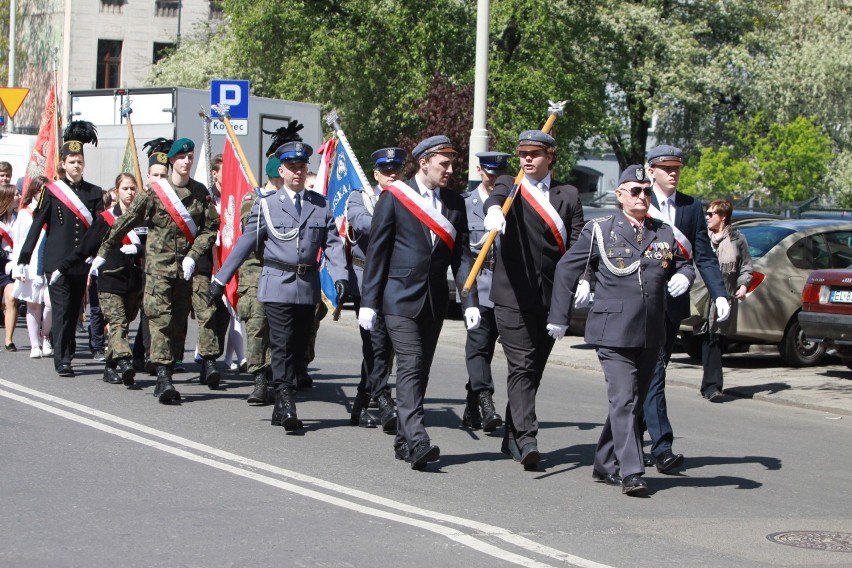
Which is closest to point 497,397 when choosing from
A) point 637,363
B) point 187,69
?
point 637,363

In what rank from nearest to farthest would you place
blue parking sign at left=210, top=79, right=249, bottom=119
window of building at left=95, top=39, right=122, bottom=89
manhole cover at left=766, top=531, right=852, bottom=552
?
manhole cover at left=766, top=531, right=852, bottom=552, blue parking sign at left=210, top=79, right=249, bottom=119, window of building at left=95, top=39, right=122, bottom=89

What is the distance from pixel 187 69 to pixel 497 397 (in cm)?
3536

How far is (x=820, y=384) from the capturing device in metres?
14.3

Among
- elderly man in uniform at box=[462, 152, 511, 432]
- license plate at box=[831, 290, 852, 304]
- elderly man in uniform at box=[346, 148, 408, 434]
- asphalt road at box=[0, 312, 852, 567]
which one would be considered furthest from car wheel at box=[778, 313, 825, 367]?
elderly man in uniform at box=[346, 148, 408, 434]

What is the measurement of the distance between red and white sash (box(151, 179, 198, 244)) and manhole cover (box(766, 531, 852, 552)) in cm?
595

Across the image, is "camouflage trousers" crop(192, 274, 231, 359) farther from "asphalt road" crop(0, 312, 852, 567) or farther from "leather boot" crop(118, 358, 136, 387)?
"leather boot" crop(118, 358, 136, 387)

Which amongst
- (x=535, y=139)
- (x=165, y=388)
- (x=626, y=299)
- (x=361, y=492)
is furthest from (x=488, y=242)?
(x=165, y=388)

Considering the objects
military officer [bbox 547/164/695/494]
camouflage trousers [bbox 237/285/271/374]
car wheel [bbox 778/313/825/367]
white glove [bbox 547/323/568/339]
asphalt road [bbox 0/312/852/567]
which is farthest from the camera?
car wheel [bbox 778/313/825/367]

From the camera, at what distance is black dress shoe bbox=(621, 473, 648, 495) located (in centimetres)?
803

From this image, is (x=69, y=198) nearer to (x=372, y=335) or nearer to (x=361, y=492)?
(x=372, y=335)

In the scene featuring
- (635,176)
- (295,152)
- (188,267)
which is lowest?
(188,267)

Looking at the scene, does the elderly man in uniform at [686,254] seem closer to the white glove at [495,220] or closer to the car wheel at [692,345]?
the white glove at [495,220]

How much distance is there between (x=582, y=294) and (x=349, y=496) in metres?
1.74

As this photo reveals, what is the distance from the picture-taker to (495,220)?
8.45 metres
